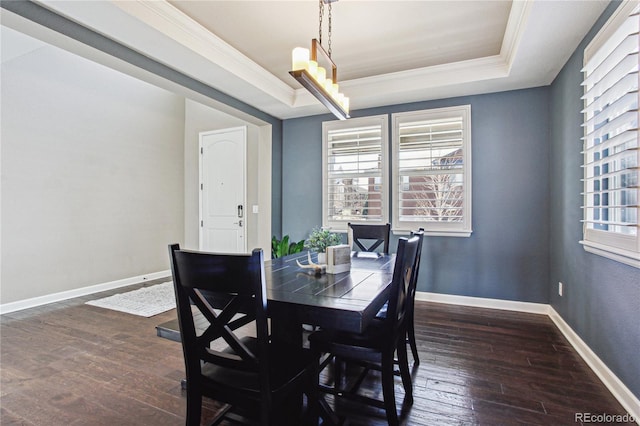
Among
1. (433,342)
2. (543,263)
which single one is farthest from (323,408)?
(543,263)

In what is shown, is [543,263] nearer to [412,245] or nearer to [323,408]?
[412,245]

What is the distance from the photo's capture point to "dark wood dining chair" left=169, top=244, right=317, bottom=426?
1.21 meters

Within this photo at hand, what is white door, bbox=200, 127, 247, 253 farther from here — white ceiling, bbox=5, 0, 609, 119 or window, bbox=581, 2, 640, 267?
window, bbox=581, 2, 640, 267

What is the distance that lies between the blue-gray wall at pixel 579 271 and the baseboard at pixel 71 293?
5529 mm

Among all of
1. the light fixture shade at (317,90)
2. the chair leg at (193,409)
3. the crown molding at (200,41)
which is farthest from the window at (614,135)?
the crown molding at (200,41)

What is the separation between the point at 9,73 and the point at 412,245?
4802 mm

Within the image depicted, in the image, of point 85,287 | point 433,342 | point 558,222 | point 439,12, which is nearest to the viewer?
point 439,12

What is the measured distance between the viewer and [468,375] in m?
2.26

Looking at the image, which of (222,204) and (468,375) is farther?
(222,204)

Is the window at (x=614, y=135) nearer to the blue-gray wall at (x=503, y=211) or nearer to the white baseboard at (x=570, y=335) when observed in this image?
the white baseboard at (x=570, y=335)

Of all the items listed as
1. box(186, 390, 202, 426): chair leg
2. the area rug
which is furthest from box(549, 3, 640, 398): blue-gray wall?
the area rug

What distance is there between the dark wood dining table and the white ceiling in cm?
205

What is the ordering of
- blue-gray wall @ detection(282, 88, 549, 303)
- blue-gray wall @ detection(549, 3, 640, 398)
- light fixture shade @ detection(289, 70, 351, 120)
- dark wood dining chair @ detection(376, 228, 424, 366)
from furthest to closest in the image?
blue-gray wall @ detection(282, 88, 549, 303)
dark wood dining chair @ detection(376, 228, 424, 366)
light fixture shade @ detection(289, 70, 351, 120)
blue-gray wall @ detection(549, 3, 640, 398)

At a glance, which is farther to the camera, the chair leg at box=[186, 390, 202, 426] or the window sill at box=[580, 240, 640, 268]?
the window sill at box=[580, 240, 640, 268]
